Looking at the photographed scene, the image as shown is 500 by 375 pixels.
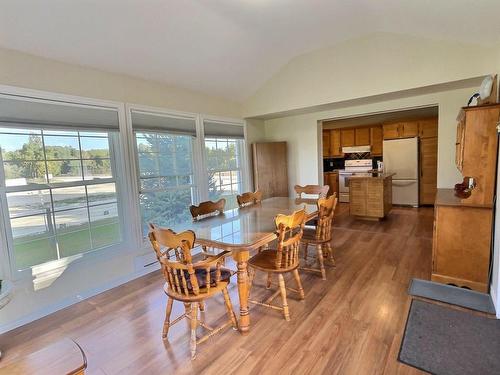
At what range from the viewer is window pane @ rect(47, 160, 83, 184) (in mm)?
2652

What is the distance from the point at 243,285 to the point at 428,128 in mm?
5873

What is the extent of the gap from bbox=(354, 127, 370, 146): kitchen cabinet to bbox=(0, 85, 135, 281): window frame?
5776 mm

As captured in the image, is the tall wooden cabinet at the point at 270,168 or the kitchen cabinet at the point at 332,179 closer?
the tall wooden cabinet at the point at 270,168

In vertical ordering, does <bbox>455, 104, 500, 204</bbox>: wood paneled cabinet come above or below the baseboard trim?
above

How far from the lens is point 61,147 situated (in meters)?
2.72

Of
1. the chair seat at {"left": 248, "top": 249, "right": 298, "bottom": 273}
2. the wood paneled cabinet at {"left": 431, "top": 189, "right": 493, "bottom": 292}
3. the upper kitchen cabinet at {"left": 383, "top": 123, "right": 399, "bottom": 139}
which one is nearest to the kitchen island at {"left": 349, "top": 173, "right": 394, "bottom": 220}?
the upper kitchen cabinet at {"left": 383, "top": 123, "right": 399, "bottom": 139}

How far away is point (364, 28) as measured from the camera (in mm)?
3271

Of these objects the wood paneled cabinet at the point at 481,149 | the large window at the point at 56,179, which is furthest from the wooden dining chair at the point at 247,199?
the wood paneled cabinet at the point at 481,149

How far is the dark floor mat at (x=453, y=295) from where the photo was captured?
2.26 metres

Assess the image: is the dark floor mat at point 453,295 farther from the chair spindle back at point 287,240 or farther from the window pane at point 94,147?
the window pane at point 94,147

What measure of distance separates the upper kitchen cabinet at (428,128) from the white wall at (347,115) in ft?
8.15

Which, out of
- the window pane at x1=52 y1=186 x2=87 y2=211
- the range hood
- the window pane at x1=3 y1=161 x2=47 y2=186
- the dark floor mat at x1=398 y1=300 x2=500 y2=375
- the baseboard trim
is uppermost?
the range hood

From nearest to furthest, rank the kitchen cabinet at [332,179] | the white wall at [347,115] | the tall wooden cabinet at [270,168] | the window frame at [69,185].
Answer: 1. the window frame at [69,185]
2. the white wall at [347,115]
3. the tall wooden cabinet at [270,168]
4. the kitchen cabinet at [332,179]

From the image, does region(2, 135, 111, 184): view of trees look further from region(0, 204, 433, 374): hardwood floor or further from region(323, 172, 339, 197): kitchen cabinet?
region(323, 172, 339, 197): kitchen cabinet
